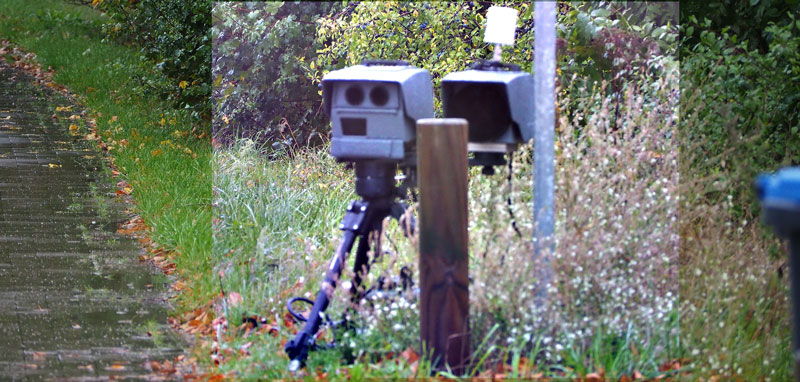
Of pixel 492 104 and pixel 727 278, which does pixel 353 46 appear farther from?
pixel 727 278

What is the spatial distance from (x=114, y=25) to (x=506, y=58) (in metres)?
6.98

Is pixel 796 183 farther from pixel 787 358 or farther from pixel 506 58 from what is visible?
pixel 506 58

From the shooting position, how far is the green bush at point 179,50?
9.57 meters

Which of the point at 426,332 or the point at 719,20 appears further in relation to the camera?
the point at 719,20

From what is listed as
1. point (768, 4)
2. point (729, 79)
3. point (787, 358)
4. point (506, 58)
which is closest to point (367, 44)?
point (506, 58)

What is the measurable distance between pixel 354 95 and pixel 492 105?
62 centimetres

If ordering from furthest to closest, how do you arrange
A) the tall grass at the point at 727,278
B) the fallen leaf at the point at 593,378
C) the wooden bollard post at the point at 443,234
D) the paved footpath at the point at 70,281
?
the paved footpath at the point at 70,281 < the tall grass at the point at 727,278 < the fallen leaf at the point at 593,378 < the wooden bollard post at the point at 443,234

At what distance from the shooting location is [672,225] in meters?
4.54

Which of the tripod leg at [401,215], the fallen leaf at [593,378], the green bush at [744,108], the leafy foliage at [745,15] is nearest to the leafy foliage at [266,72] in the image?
the tripod leg at [401,215]

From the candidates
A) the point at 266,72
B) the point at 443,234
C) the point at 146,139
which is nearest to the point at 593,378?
the point at 443,234

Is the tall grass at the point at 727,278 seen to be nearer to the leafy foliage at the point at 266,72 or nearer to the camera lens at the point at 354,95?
the camera lens at the point at 354,95

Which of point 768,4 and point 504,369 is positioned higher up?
point 768,4

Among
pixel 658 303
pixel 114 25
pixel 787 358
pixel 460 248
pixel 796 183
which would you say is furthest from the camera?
pixel 114 25

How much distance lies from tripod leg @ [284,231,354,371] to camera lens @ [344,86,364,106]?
596 mm
